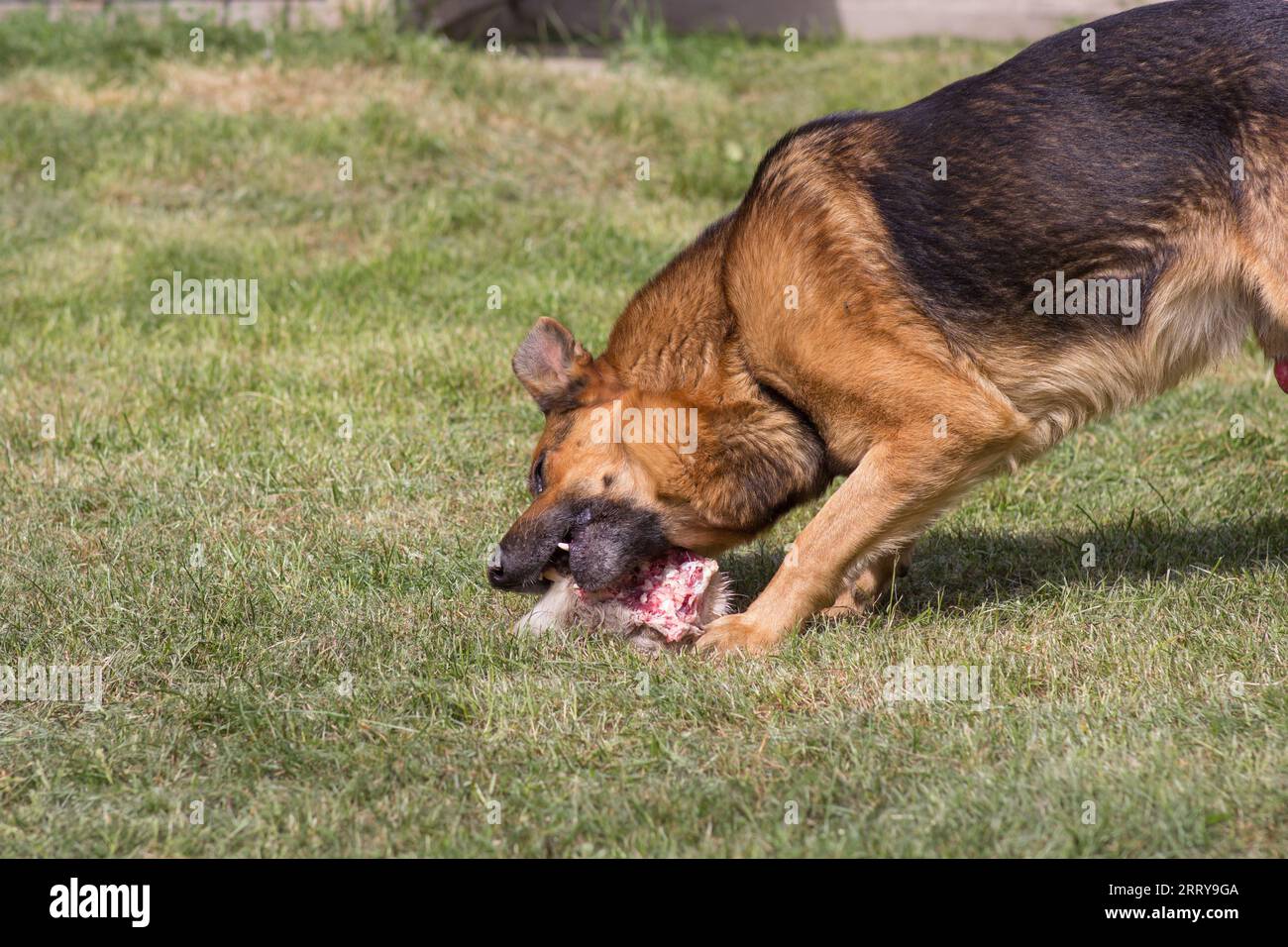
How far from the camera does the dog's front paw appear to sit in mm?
4469

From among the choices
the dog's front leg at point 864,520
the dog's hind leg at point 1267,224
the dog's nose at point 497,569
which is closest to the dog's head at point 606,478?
the dog's nose at point 497,569

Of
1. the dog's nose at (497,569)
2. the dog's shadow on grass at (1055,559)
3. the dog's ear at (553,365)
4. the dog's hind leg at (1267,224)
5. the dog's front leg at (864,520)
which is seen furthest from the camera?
the dog's shadow on grass at (1055,559)

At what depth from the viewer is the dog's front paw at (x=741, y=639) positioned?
14.7 ft

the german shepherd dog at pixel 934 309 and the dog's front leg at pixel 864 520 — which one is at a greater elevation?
the german shepherd dog at pixel 934 309

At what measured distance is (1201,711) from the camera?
12.6ft

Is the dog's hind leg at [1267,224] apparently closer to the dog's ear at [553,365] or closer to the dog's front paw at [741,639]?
the dog's front paw at [741,639]

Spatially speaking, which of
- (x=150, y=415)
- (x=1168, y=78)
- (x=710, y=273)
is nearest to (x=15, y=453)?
(x=150, y=415)

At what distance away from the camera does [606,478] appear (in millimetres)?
4566

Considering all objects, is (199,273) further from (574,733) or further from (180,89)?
(574,733)

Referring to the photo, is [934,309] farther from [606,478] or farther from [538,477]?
[538,477]

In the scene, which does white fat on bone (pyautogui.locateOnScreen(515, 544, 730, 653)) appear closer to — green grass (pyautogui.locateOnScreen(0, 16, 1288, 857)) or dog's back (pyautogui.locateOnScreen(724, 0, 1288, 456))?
green grass (pyautogui.locateOnScreen(0, 16, 1288, 857))

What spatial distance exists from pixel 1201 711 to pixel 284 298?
5.74 m

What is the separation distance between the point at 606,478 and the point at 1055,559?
1847mm
